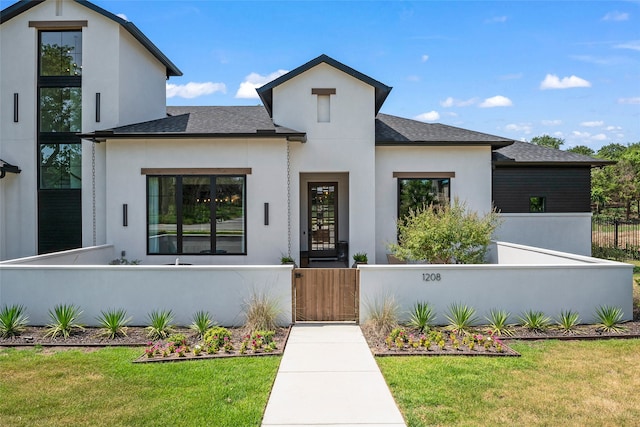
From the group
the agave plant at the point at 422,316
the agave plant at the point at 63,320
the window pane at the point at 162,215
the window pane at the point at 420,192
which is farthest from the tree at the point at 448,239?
the agave plant at the point at 63,320

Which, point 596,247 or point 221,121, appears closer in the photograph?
point 221,121

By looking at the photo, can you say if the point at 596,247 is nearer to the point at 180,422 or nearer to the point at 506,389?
the point at 506,389

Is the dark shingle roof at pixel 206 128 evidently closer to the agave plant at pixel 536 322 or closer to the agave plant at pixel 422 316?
the agave plant at pixel 422 316

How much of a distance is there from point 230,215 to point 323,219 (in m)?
4.32

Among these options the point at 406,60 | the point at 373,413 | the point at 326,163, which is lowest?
the point at 373,413

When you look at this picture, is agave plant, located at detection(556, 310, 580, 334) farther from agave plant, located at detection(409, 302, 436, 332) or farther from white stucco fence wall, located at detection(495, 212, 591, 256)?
white stucco fence wall, located at detection(495, 212, 591, 256)

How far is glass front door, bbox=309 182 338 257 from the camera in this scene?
16406 mm

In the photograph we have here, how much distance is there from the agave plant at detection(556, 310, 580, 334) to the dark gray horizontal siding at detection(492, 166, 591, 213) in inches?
293

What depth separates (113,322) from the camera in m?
8.12

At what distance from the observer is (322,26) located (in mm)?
15203

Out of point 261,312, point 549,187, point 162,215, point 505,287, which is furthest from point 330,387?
point 549,187

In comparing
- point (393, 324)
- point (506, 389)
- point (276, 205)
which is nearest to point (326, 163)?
point (276, 205)

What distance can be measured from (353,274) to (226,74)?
15431 millimetres

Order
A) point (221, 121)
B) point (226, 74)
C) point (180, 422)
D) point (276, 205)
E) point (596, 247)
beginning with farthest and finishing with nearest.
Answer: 1. point (226, 74)
2. point (596, 247)
3. point (221, 121)
4. point (276, 205)
5. point (180, 422)
